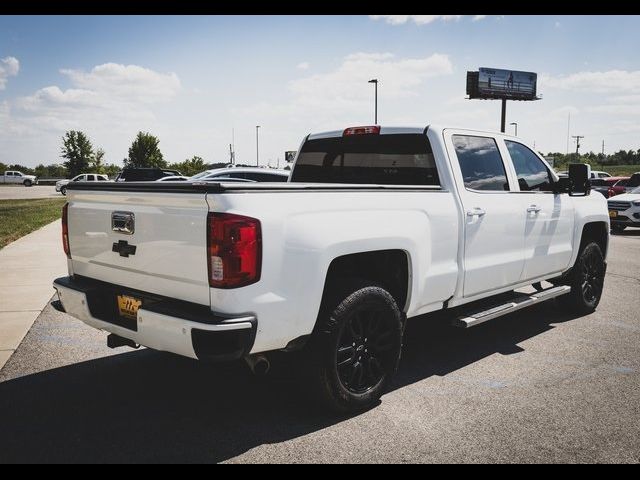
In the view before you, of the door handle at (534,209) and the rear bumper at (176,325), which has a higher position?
the door handle at (534,209)

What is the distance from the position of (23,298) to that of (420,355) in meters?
4.99

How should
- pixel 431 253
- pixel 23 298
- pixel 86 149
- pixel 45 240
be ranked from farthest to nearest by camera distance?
pixel 86 149 → pixel 45 240 → pixel 23 298 → pixel 431 253

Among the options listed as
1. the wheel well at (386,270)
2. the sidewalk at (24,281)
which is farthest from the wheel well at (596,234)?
the sidewalk at (24,281)

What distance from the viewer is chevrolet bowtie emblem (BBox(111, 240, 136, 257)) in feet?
11.1

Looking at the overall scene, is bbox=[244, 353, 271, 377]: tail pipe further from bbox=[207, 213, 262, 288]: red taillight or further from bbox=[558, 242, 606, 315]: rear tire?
bbox=[558, 242, 606, 315]: rear tire

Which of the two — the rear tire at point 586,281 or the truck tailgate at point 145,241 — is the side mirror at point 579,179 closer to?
the rear tire at point 586,281

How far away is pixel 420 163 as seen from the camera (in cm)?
460

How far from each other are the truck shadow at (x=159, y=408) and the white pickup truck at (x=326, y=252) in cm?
42

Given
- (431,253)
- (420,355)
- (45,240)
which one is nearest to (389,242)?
(431,253)

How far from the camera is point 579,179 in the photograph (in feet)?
18.2

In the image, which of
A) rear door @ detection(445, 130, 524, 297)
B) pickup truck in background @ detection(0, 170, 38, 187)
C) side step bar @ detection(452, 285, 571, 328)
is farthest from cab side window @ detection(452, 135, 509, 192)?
pickup truck in background @ detection(0, 170, 38, 187)

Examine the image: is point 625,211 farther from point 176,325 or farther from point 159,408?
point 176,325

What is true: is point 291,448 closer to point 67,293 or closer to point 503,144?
point 67,293

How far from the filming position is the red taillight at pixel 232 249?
290 centimetres
